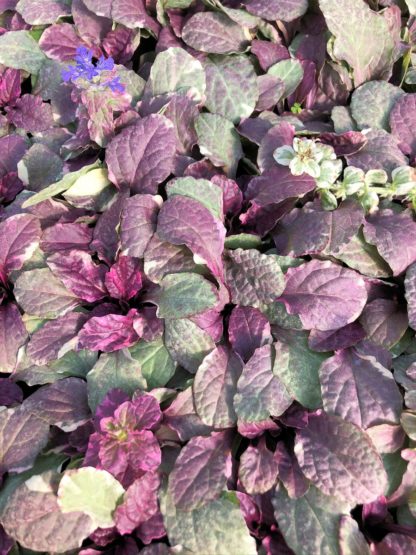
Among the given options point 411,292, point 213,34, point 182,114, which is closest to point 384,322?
point 411,292

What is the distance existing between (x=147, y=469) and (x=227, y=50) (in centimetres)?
114

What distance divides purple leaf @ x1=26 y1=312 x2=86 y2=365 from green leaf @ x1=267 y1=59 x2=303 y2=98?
0.87 metres

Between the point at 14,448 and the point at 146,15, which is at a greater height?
the point at 146,15

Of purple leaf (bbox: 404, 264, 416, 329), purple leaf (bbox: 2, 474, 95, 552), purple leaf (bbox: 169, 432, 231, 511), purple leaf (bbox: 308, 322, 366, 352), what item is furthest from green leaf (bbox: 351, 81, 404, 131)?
purple leaf (bbox: 2, 474, 95, 552)

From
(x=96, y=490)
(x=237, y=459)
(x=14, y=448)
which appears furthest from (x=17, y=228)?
Answer: (x=237, y=459)

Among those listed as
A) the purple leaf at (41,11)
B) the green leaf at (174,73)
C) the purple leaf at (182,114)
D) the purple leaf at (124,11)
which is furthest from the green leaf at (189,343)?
the purple leaf at (41,11)

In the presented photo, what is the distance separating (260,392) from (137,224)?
0.46 meters

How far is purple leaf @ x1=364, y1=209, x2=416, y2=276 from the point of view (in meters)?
1.21

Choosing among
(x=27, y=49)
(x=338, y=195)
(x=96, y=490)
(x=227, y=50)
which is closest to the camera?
(x=96, y=490)

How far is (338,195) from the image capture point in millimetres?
1304

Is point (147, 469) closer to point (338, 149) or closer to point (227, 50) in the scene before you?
point (338, 149)

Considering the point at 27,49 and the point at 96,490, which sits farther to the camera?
the point at 27,49

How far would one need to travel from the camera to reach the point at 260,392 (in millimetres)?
1129

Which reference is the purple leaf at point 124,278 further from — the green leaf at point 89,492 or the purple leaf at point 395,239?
the purple leaf at point 395,239
